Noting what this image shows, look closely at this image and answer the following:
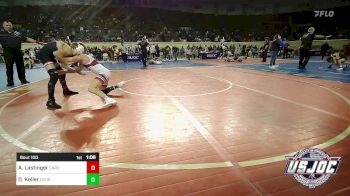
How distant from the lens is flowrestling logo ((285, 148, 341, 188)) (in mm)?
2657

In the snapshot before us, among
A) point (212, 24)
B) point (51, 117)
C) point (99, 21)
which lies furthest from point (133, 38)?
point (51, 117)

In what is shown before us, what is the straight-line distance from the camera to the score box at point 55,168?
2.56 metres

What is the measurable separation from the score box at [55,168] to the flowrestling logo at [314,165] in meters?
2.03

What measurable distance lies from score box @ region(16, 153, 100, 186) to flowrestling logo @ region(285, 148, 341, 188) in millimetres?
2028

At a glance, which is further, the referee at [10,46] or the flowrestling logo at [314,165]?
the referee at [10,46]

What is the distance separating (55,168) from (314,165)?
2540 millimetres

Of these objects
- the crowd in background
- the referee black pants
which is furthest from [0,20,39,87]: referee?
the crowd in background

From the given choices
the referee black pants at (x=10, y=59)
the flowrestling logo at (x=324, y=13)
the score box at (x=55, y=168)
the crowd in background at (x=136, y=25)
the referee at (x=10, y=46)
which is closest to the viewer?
the score box at (x=55, y=168)

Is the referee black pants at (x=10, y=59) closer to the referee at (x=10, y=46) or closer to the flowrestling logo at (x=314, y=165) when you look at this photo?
the referee at (x=10, y=46)

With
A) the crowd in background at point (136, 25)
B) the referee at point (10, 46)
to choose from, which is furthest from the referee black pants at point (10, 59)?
the crowd in background at point (136, 25)

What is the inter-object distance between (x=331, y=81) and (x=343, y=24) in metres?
25.5

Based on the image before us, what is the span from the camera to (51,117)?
5656 millimetres

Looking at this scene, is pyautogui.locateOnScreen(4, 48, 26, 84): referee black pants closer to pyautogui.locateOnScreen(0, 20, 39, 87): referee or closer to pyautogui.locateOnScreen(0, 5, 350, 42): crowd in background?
pyautogui.locateOnScreen(0, 20, 39, 87): referee

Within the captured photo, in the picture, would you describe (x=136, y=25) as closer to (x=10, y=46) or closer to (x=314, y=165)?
(x=10, y=46)
